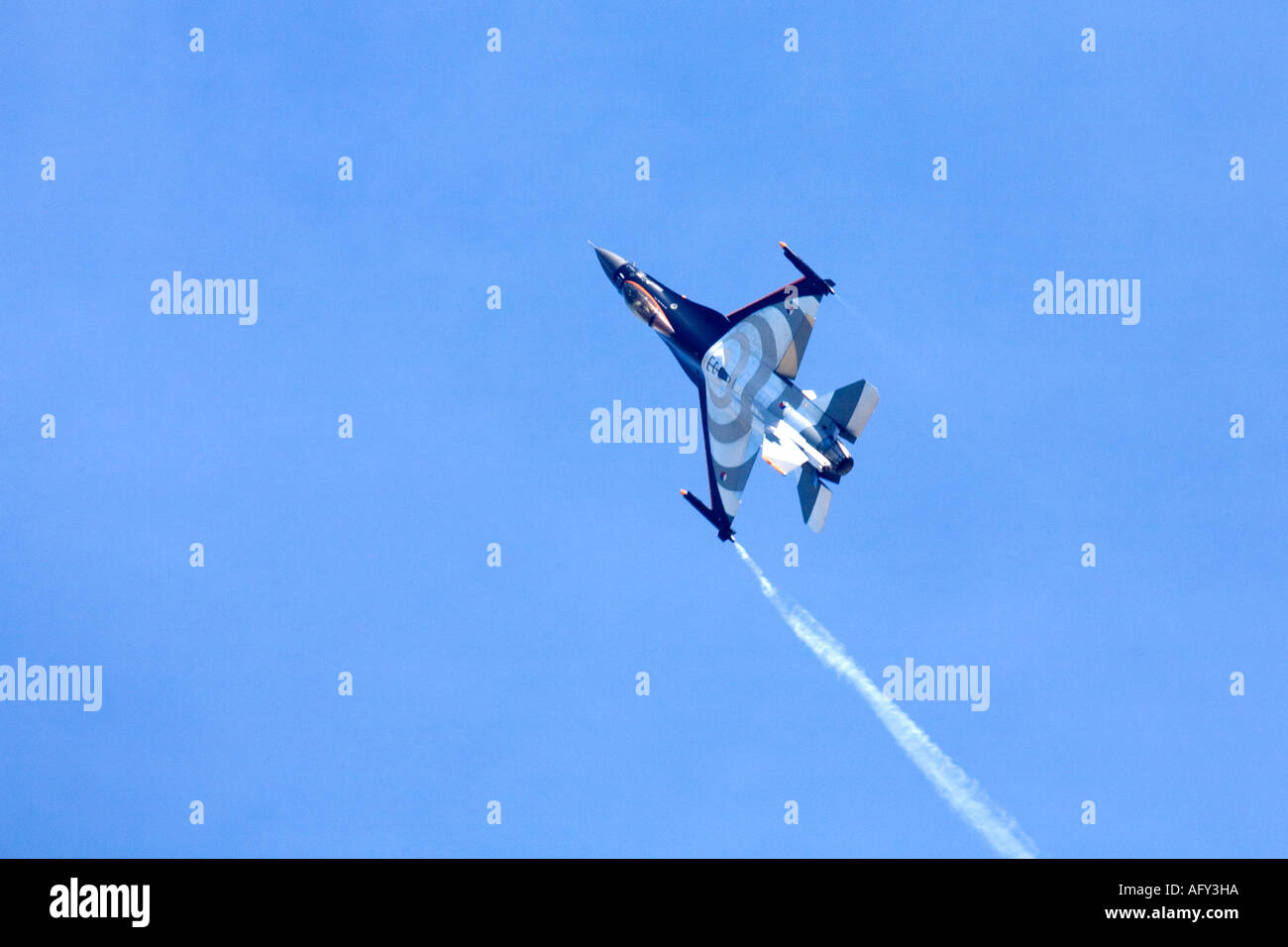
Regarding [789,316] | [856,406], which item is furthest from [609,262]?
[856,406]

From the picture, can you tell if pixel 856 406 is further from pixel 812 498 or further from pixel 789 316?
pixel 789 316

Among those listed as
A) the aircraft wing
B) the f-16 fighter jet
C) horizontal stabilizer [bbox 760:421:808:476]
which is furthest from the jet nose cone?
horizontal stabilizer [bbox 760:421:808:476]

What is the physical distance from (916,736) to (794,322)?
2113 cm

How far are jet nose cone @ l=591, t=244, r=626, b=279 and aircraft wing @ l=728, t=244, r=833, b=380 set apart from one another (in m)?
7.02

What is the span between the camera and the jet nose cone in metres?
79.6

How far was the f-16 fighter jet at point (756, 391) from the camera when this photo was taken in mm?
71375

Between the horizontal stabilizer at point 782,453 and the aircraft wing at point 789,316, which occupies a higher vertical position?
the aircraft wing at point 789,316

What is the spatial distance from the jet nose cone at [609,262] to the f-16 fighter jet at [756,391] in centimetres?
5

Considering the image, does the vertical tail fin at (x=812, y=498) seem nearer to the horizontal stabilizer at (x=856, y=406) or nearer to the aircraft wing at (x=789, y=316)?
the horizontal stabilizer at (x=856, y=406)

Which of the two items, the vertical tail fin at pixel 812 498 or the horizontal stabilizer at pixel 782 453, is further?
the vertical tail fin at pixel 812 498

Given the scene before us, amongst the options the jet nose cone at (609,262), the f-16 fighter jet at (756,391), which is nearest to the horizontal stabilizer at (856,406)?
the f-16 fighter jet at (756,391)

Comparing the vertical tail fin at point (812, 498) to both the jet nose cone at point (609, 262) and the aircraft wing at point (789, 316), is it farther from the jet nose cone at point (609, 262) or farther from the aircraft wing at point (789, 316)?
the jet nose cone at point (609, 262)

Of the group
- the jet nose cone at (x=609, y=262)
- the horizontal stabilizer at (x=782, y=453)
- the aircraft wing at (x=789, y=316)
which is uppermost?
A: the jet nose cone at (x=609, y=262)
